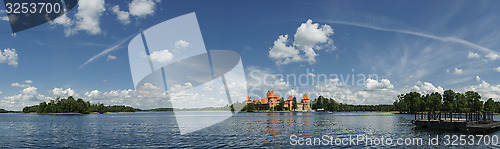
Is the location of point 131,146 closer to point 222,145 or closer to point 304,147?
point 222,145

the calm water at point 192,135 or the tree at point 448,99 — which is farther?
the tree at point 448,99

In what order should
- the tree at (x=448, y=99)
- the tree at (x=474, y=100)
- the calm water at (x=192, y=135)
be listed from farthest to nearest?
the tree at (x=448, y=99), the tree at (x=474, y=100), the calm water at (x=192, y=135)

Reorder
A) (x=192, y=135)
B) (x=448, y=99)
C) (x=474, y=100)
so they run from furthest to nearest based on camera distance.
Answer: (x=448, y=99)
(x=474, y=100)
(x=192, y=135)

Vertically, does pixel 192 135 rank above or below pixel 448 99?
below

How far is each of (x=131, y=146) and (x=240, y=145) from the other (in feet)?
52.3

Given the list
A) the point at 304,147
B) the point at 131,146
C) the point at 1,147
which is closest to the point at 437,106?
the point at 304,147

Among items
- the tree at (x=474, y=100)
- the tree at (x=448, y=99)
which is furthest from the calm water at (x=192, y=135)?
the tree at (x=448, y=99)

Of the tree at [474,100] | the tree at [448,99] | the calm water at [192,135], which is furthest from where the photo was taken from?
the tree at [448,99]

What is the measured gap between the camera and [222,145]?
128 feet

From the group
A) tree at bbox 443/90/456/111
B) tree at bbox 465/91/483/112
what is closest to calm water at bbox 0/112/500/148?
tree at bbox 465/91/483/112

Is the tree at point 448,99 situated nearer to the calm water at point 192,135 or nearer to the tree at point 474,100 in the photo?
the tree at point 474,100

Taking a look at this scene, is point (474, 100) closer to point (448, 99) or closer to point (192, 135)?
point (448, 99)

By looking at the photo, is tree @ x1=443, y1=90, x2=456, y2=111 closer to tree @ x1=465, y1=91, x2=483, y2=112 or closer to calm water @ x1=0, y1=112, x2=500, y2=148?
tree @ x1=465, y1=91, x2=483, y2=112

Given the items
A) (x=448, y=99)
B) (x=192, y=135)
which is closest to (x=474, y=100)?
(x=448, y=99)
